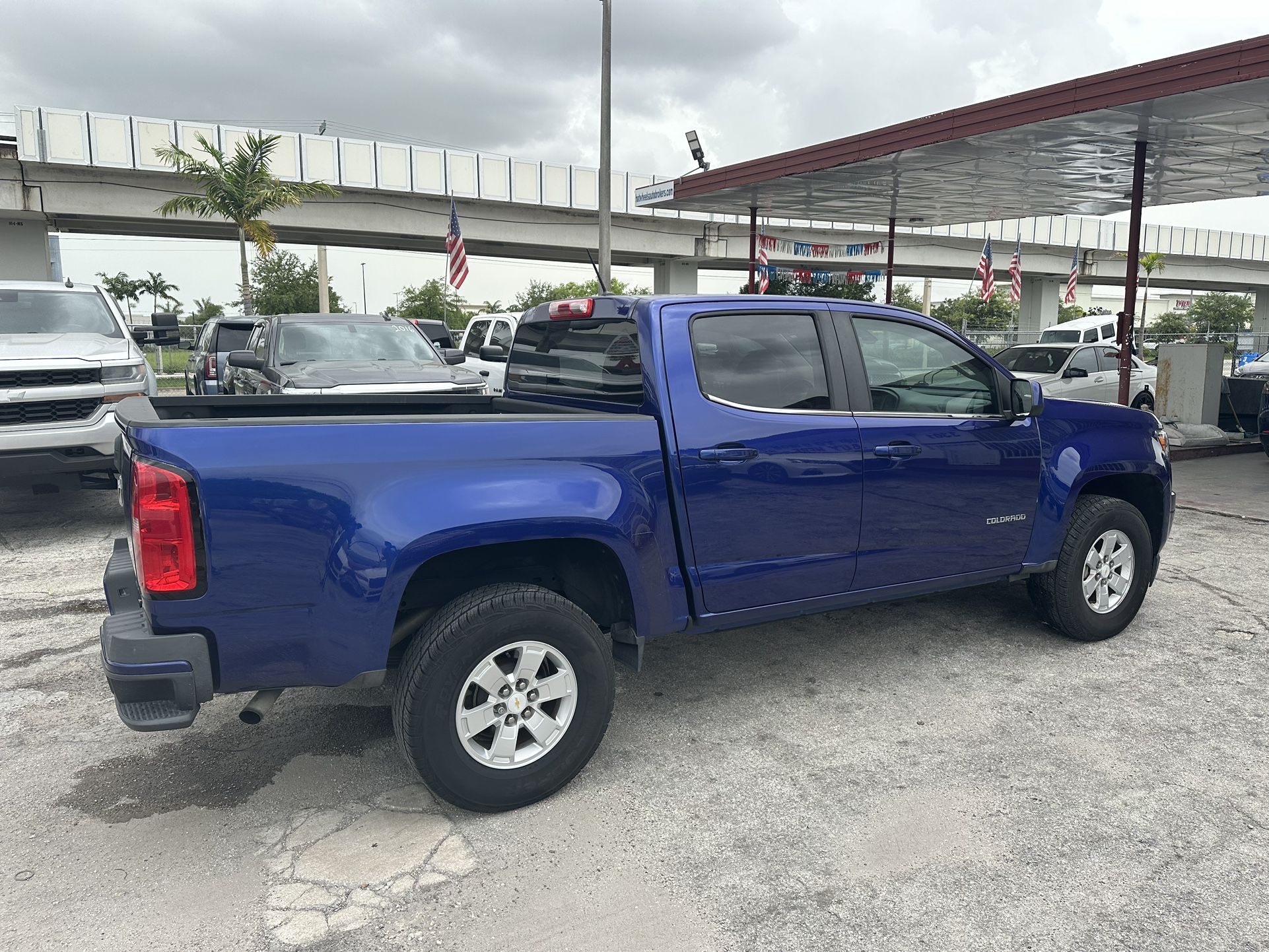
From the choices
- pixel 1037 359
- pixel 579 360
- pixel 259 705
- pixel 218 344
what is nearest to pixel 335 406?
pixel 579 360

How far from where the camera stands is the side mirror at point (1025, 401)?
4.46m

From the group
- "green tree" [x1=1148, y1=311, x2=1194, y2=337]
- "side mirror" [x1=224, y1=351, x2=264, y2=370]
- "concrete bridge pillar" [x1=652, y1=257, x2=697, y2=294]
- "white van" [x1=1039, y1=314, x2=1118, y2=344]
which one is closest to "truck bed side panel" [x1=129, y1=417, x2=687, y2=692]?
"side mirror" [x1=224, y1=351, x2=264, y2=370]

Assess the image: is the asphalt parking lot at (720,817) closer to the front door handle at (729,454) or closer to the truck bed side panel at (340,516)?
the truck bed side panel at (340,516)

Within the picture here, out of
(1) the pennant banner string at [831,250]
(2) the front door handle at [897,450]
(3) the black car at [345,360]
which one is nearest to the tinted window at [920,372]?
(2) the front door handle at [897,450]

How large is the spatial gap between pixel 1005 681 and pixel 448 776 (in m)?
2.81

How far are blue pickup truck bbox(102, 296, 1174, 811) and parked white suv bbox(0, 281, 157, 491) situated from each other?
12.2 feet

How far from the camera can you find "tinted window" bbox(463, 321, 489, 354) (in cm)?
1647

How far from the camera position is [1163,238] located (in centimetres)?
4384

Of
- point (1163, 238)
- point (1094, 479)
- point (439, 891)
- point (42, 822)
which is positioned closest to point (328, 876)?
point (439, 891)

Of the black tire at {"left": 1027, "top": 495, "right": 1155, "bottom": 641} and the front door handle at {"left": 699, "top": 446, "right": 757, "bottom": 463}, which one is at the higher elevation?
the front door handle at {"left": 699, "top": 446, "right": 757, "bottom": 463}

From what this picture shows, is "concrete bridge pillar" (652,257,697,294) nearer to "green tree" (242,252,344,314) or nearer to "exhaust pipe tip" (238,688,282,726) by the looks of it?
"green tree" (242,252,344,314)

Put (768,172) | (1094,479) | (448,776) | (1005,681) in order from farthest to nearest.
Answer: (768,172) → (1094,479) → (1005,681) → (448,776)

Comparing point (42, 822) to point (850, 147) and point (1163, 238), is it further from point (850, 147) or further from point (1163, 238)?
point (1163, 238)

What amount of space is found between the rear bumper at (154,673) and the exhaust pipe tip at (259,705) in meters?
0.19
